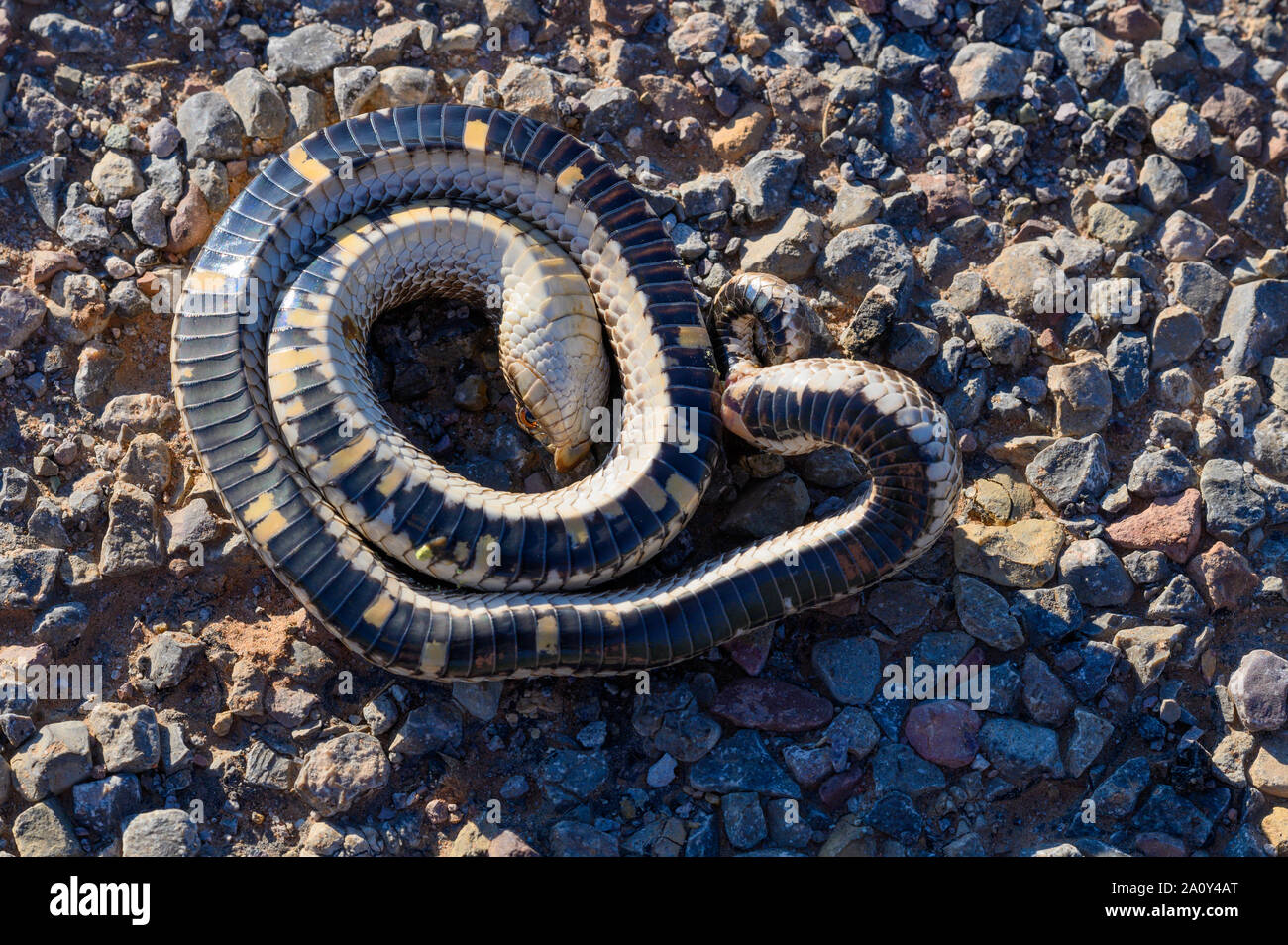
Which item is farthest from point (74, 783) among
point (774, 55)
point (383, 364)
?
point (774, 55)

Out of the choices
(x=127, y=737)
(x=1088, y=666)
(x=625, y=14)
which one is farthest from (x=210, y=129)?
(x=1088, y=666)

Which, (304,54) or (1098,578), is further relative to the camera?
(304,54)

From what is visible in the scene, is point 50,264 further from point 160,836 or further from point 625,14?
point 625,14

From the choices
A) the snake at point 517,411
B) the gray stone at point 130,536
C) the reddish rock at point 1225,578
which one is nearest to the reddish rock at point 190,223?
the snake at point 517,411

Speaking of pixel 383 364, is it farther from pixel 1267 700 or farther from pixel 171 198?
pixel 1267 700

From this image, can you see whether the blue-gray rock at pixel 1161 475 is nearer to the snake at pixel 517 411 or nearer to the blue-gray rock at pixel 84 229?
the snake at pixel 517 411
